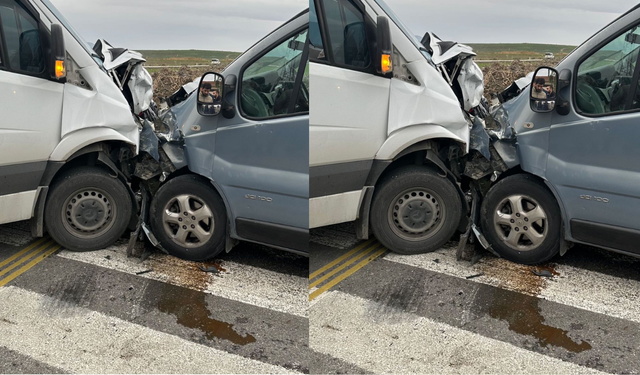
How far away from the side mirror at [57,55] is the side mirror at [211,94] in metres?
1.19

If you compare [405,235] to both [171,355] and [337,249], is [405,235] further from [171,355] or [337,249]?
[171,355]

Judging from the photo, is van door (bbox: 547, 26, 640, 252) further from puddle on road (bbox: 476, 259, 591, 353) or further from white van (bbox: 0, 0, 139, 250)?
white van (bbox: 0, 0, 139, 250)

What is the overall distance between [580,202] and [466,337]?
1.64m

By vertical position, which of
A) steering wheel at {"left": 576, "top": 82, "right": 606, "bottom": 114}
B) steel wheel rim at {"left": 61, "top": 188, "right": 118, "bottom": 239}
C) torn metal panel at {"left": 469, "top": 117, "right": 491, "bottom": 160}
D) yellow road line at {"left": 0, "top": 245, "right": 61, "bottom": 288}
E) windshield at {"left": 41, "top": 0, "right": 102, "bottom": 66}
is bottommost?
yellow road line at {"left": 0, "top": 245, "right": 61, "bottom": 288}

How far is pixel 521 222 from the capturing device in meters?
5.52

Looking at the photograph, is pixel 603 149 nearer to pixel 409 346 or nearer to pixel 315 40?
pixel 409 346

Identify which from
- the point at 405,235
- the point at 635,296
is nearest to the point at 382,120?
the point at 405,235

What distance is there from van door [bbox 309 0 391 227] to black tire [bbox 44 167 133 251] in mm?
1951

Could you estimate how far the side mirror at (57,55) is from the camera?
530 cm

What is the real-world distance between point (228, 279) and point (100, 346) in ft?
4.59

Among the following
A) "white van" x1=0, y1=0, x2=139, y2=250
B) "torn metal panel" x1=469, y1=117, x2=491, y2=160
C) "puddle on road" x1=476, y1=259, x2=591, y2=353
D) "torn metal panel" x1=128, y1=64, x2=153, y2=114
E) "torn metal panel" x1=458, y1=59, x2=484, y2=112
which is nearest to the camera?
"puddle on road" x1=476, y1=259, x2=591, y2=353

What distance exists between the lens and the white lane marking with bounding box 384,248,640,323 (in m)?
4.93

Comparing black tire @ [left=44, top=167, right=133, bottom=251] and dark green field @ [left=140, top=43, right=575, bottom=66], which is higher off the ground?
dark green field @ [left=140, top=43, right=575, bottom=66]

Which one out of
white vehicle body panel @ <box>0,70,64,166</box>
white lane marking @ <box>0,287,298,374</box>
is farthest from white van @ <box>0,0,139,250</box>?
white lane marking @ <box>0,287,298,374</box>
